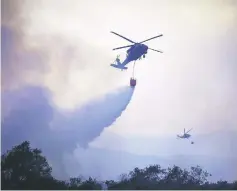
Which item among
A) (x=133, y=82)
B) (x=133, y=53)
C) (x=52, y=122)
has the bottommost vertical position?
(x=52, y=122)

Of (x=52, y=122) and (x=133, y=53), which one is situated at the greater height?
(x=133, y=53)

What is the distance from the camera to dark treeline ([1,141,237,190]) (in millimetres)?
4254

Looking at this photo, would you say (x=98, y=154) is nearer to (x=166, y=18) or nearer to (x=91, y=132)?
(x=91, y=132)

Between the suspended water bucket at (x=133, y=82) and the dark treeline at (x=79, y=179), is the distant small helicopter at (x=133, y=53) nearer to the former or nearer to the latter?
the suspended water bucket at (x=133, y=82)

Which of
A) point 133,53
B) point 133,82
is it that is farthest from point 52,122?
point 133,53

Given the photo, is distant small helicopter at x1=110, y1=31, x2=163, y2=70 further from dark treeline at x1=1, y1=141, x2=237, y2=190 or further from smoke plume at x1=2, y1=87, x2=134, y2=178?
dark treeline at x1=1, y1=141, x2=237, y2=190

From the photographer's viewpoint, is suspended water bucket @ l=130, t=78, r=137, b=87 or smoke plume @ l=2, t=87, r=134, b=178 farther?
suspended water bucket @ l=130, t=78, r=137, b=87

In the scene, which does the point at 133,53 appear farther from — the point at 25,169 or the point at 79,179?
the point at 25,169

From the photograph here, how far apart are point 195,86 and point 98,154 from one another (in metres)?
1.30

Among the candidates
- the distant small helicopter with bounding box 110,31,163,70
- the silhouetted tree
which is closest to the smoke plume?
the silhouetted tree

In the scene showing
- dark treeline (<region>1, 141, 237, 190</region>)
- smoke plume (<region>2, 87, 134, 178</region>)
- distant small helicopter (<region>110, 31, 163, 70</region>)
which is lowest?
dark treeline (<region>1, 141, 237, 190</region>)

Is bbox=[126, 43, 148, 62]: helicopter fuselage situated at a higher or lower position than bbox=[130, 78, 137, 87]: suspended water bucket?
higher

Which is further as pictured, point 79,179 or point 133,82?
point 133,82

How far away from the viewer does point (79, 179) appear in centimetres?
429
